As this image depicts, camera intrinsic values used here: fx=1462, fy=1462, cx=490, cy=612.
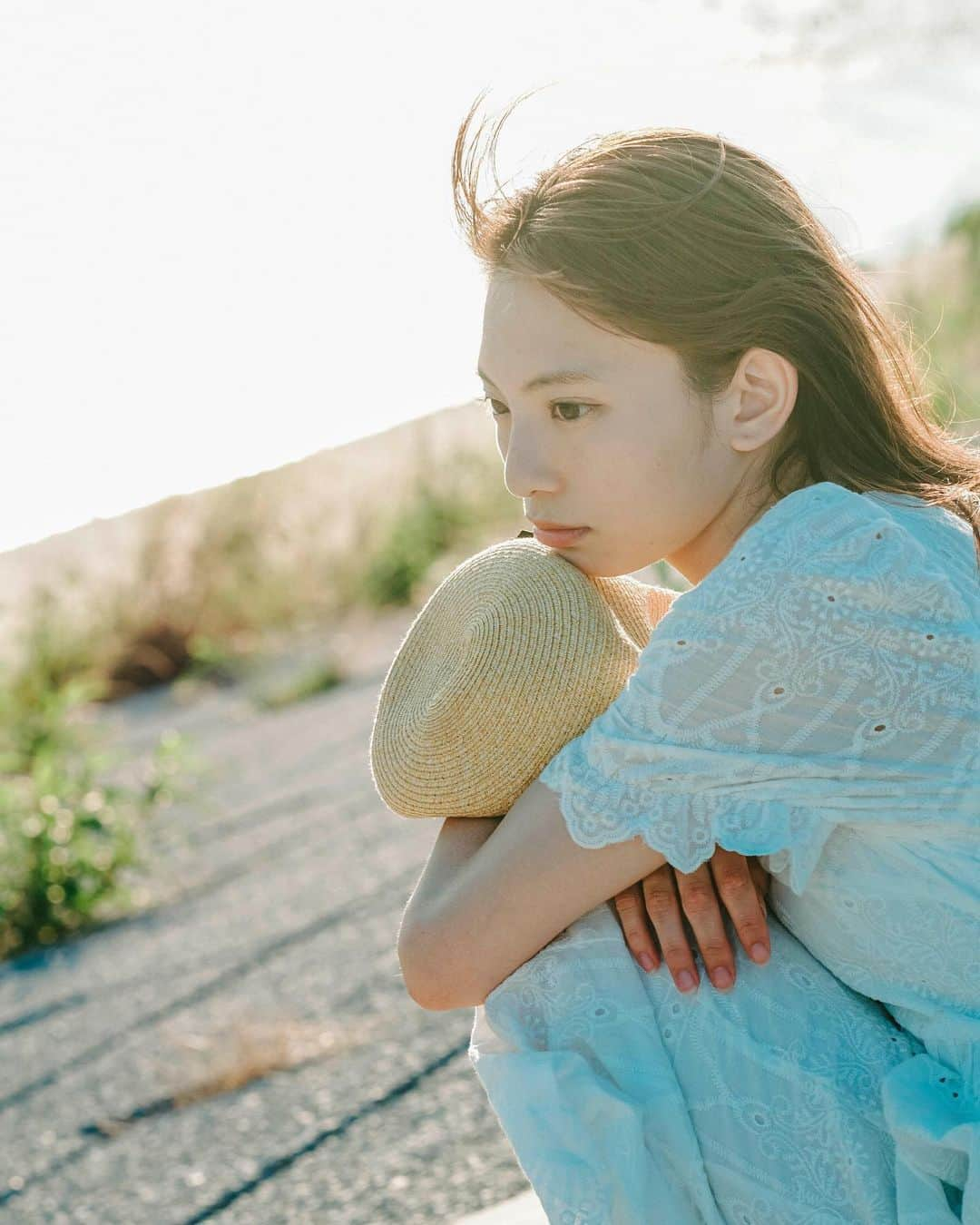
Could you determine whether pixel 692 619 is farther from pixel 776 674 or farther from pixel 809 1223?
pixel 809 1223

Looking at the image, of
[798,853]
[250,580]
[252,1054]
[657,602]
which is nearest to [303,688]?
[250,580]

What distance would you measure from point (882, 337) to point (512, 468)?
0.53m

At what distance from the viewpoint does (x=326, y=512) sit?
12352 mm

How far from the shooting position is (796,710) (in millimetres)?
1587

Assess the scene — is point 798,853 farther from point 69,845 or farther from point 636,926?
point 69,845

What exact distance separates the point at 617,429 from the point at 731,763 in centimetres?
43

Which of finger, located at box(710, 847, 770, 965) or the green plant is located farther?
the green plant

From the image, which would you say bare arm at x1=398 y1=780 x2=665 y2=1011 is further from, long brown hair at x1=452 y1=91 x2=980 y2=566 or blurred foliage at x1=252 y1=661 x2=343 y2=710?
blurred foliage at x1=252 y1=661 x2=343 y2=710

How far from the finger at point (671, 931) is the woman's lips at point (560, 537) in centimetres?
44

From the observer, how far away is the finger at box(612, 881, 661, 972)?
1.69 metres

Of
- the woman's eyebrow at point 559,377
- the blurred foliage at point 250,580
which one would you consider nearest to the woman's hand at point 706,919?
the woman's eyebrow at point 559,377

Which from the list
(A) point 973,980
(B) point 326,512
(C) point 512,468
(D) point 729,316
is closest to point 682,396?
(D) point 729,316

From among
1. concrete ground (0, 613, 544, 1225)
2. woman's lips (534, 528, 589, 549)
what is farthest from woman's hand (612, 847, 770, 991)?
concrete ground (0, 613, 544, 1225)

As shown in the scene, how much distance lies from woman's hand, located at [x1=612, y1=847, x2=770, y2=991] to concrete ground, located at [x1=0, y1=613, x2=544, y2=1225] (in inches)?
40.5
